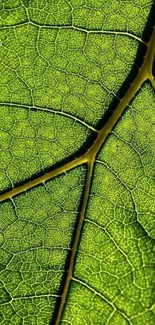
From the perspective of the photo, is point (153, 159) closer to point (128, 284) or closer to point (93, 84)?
point (93, 84)

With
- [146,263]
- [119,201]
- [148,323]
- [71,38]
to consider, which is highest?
[71,38]

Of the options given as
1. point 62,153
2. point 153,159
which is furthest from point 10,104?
point 153,159

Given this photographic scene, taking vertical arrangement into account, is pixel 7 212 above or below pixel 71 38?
below

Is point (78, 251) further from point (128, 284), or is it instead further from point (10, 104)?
point (10, 104)

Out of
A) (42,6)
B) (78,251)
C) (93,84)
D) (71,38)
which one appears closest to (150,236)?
(78,251)

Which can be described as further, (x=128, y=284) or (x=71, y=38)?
(x=128, y=284)

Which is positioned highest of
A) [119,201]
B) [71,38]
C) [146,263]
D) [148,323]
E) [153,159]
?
[71,38]
